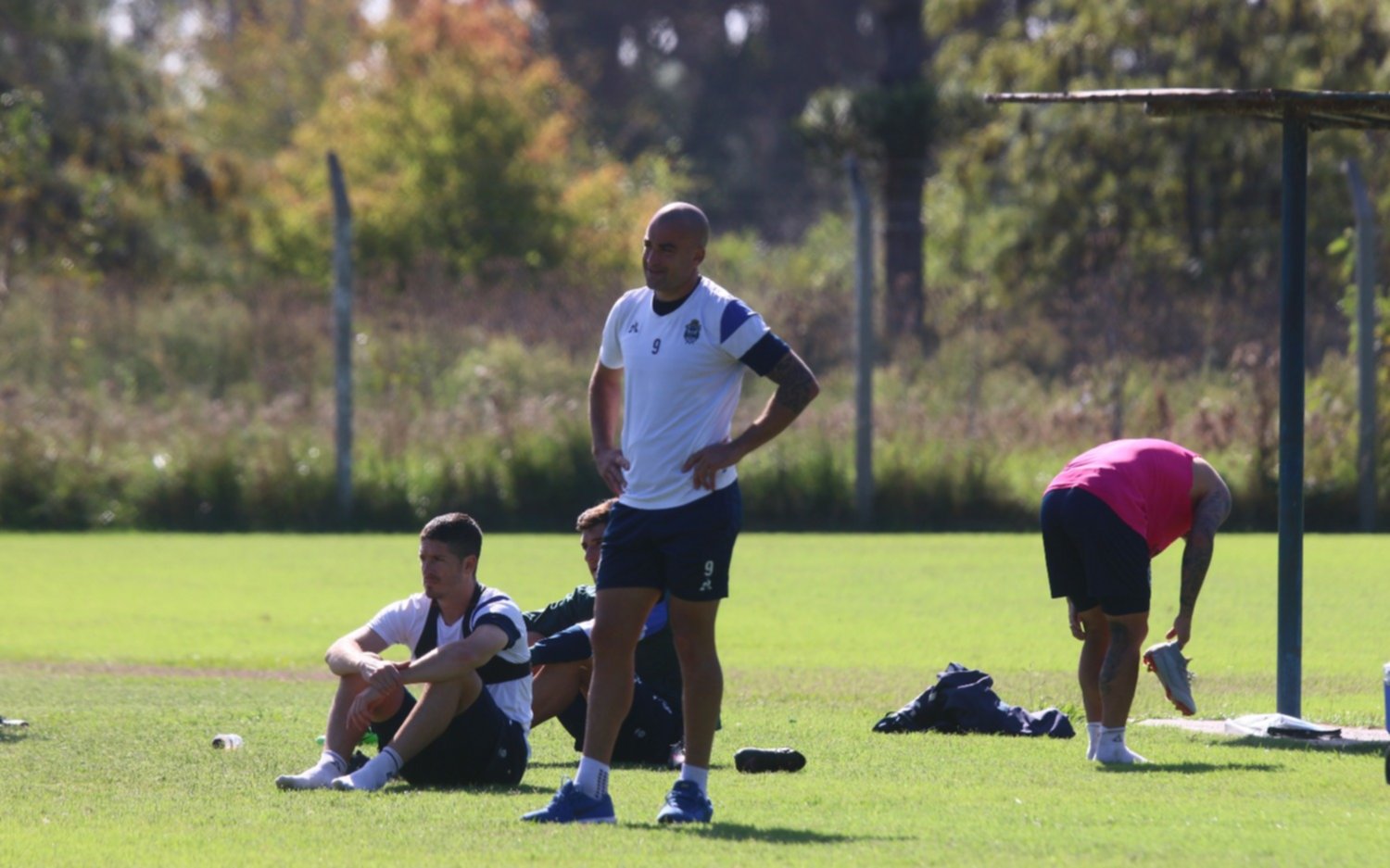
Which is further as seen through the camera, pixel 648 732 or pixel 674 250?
pixel 648 732

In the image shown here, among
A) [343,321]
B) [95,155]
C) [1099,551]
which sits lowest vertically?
[1099,551]

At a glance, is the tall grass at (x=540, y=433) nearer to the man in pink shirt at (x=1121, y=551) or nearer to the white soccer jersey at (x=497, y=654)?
the man in pink shirt at (x=1121, y=551)

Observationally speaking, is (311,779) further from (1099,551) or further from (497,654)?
(1099,551)

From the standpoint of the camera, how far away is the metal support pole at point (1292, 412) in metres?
9.41

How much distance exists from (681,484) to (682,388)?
0.98 feet

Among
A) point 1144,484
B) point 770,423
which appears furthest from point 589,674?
point 1144,484

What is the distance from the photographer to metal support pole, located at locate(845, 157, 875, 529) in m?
20.9

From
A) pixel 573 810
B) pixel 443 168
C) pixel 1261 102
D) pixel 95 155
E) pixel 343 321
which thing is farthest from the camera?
pixel 443 168

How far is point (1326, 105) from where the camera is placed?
9.23 m

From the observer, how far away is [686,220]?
7.09 metres

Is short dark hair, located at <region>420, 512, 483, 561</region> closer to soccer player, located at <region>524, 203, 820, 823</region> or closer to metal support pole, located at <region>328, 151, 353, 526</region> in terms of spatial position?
soccer player, located at <region>524, 203, 820, 823</region>

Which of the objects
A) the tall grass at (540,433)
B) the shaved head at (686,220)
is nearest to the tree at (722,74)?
the tall grass at (540,433)

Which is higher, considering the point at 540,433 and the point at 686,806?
the point at 540,433

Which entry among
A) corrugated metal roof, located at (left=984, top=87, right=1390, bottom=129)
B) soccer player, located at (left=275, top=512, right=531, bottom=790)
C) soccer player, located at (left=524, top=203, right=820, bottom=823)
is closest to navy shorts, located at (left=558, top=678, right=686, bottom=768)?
soccer player, located at (left=275, top=512, right=531, bottom=790)
